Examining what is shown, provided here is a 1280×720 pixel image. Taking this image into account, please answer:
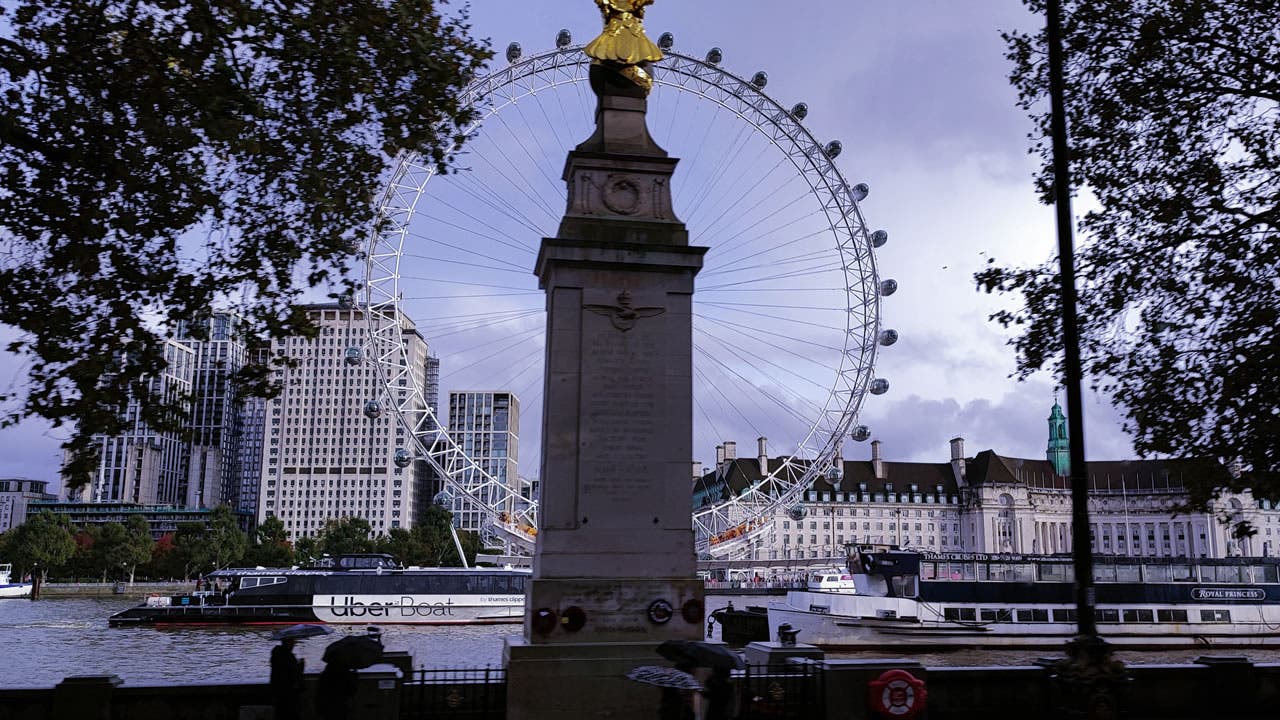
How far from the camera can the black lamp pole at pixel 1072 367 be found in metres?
11.6

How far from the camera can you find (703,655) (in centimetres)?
1348

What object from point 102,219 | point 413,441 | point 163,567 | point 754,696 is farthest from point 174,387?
point 163,567

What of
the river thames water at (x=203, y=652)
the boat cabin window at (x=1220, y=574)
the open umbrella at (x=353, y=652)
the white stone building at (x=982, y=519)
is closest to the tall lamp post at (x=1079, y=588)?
the open umbrella at (x=353, y=652)

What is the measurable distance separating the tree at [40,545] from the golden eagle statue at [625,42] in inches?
4868

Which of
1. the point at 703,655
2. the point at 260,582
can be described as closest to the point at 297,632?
the point at 703,655

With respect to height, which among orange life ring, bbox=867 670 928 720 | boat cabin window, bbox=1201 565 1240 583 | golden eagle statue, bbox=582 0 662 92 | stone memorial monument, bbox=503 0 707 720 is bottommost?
orange life ring, bbox=867 670 928 720

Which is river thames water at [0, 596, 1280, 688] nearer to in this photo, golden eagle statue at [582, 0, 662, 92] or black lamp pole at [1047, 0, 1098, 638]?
golden eagle statue at [582, 0, 662, 92]

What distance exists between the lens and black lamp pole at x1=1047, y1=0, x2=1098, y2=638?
1159 cm

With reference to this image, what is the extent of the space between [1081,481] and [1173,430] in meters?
7.01

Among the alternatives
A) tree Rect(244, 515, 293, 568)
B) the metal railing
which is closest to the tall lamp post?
the metal railing

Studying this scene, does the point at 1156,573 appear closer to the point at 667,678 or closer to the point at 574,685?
the point at 574,685

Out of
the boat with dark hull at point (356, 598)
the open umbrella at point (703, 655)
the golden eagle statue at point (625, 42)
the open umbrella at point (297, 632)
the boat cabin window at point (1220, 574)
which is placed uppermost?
the golden eagle statue at point (625, 42)

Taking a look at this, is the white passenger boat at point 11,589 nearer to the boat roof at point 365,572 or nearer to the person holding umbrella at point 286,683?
the boat roof at point 365,572

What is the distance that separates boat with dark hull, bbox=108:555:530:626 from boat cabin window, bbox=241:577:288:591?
62mm
